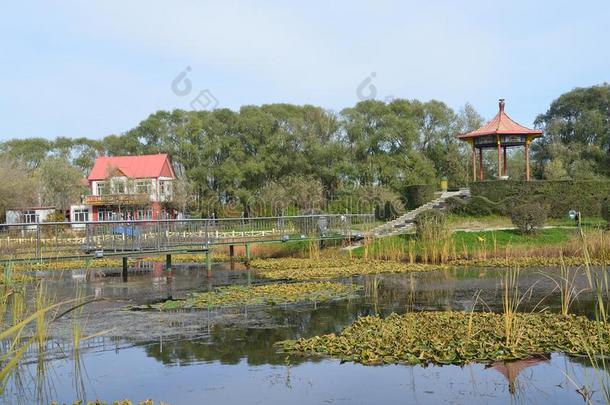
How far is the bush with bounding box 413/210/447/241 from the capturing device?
20.7m

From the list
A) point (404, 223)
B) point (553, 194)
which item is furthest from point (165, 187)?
point (553, 194)

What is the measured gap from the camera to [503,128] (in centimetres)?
2983

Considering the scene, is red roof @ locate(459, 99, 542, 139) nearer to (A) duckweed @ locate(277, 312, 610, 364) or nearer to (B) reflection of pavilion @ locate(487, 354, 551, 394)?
(A) duckweed @ locate(277, 312, 610, 364)

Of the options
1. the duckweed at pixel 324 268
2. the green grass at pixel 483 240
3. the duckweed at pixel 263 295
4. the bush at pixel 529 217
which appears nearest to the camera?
the duckweed at pixel 263 295

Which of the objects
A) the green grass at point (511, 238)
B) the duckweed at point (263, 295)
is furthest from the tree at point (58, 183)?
the duckweed at point (263, 295)

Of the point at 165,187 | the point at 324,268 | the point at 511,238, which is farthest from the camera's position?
the point at 165,187

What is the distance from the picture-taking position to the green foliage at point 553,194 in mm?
26609

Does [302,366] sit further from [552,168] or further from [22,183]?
[22,183]

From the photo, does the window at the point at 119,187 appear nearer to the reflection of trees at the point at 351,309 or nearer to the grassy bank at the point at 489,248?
the grassy bank at the point at 489,248

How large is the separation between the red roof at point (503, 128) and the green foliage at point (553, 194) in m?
3.00

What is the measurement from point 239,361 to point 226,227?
13874 millimetres

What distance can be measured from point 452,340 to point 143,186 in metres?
47.8

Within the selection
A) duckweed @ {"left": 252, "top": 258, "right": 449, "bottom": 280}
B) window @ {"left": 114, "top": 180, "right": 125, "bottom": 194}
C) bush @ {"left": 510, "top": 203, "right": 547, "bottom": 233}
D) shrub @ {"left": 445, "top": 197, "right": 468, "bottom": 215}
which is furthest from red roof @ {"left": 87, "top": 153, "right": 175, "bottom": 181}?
bush @ {"left": 510, "top": 203, "right": 547, "bottom": 233}

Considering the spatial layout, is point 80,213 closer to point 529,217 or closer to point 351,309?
point 529,217
